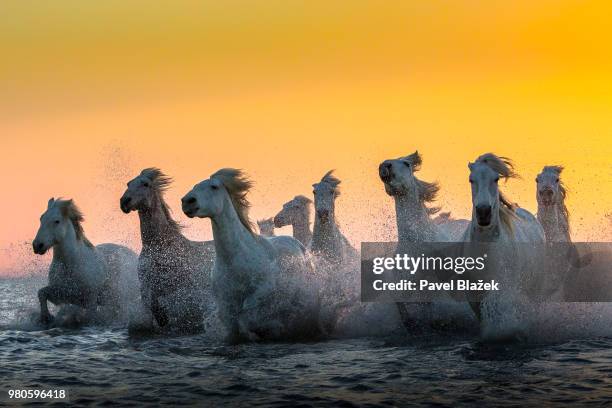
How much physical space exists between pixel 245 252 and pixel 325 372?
298cm

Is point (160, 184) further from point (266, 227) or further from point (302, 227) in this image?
point (266, 227)

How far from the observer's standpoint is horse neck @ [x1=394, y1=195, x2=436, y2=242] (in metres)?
12.9

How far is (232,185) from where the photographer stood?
12.9 meters

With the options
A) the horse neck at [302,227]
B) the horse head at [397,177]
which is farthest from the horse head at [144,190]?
the horse neck at [302,227]

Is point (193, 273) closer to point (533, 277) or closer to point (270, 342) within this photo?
point (270, 342)

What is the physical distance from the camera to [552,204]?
15812mm

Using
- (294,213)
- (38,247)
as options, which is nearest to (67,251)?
(38,247)

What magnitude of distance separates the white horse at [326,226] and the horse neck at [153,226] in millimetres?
3669

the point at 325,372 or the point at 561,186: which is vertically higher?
the point at 561,186

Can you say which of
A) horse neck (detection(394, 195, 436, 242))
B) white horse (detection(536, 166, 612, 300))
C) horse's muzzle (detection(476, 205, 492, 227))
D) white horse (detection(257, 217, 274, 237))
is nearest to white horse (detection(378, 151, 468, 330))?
horse neck (detection(394, 195, 436, 242))

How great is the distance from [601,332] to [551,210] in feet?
10.7

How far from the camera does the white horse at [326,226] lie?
17062 millimetres

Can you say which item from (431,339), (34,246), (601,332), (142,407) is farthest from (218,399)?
(34,246)

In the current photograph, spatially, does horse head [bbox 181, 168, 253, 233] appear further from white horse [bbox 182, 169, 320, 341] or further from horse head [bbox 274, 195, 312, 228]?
horse head [bbox 274, 195, 312, 228]
